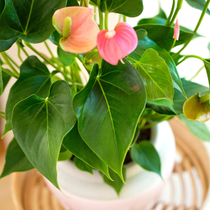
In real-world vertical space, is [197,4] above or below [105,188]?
above

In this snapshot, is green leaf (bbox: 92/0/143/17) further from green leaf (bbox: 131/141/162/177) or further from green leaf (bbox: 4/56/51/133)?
green leaf (bbox: 131/141/162/177)

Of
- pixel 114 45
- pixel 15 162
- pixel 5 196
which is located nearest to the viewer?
pixel 114 45

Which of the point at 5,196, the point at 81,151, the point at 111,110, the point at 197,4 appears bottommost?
the point at 5,196

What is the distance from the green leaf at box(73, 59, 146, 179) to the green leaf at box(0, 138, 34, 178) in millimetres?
Answer: 247

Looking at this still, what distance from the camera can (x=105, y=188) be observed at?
525 millimetres

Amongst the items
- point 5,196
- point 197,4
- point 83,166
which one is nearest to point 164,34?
point 197,4

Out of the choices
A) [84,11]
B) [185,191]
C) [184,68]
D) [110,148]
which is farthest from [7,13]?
[184,68]

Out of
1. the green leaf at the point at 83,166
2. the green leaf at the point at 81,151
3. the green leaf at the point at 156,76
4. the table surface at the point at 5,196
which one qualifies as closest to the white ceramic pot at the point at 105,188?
the green leaf at the point at 83,166

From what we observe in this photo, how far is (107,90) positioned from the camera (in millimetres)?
339

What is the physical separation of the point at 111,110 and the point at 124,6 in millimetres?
181

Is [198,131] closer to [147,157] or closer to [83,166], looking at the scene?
[147,157]

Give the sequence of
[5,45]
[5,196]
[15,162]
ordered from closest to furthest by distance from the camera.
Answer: [5,45] < [15,162] < [5,196]

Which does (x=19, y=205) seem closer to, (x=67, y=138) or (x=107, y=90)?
(x=67, y=138)

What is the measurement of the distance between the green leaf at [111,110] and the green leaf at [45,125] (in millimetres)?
26
